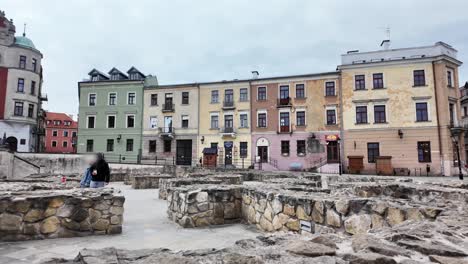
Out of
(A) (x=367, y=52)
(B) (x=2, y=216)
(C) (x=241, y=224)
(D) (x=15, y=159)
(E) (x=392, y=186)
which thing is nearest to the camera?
(B) (x=2, y=216)

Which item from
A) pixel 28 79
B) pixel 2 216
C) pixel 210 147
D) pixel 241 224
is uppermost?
pixel 28 79

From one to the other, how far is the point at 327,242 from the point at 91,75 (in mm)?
41865

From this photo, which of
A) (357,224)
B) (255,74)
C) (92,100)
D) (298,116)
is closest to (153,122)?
(92,100)

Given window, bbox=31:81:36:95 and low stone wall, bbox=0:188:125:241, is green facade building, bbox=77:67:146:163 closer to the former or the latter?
window, bbox=31:81:36:95

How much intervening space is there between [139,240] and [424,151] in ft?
96.6

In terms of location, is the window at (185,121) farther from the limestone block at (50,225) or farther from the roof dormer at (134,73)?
the limestone block at (50,225)

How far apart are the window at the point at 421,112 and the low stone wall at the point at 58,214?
1176 inches

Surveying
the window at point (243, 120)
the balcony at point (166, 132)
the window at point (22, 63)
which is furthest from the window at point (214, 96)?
the window at point (22, 63)

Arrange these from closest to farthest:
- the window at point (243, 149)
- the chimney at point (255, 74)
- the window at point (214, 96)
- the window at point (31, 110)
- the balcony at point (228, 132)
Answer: the window at point (243, 149) → the balcony at point (228, 132) → the window at point (214, 96) → the chimney at point (255, 74) → the window at point (31, 110)

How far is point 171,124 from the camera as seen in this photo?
3528 cm

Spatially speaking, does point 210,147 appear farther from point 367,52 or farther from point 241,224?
point 241,224

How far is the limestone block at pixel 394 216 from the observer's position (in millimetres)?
3904

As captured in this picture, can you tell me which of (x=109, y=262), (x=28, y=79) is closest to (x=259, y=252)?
(x=109, y=262)

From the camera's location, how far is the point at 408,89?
2819 centimetres
